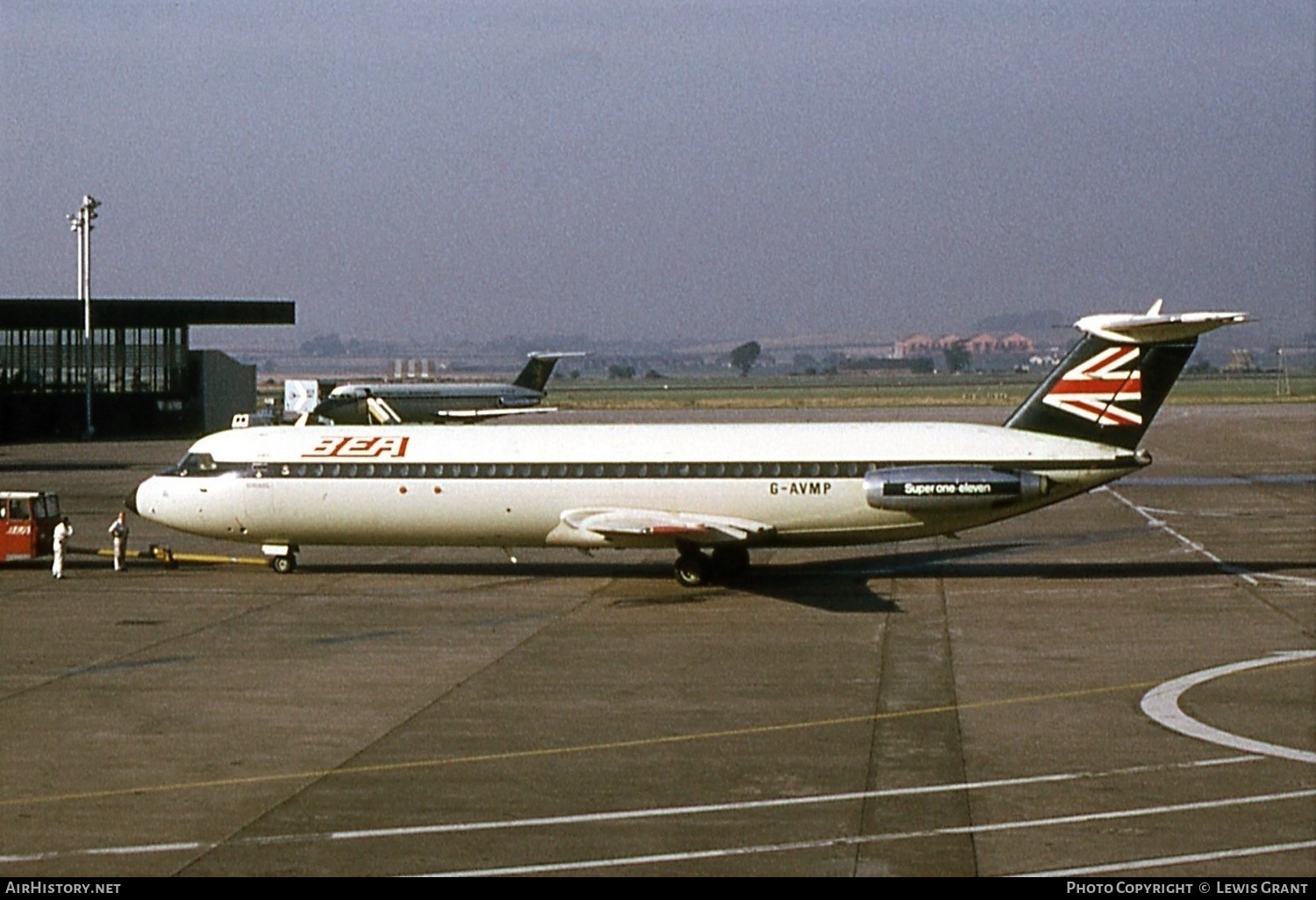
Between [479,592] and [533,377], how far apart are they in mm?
74137

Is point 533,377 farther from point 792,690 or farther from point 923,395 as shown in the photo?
point 792,690

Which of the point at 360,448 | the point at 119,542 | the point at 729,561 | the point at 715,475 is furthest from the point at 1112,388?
the point at 119,542

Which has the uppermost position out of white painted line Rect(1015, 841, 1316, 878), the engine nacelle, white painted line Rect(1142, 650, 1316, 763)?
the engine nacelle

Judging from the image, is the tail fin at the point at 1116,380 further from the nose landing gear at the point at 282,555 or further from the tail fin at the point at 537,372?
the tail fin at the point at 537,372

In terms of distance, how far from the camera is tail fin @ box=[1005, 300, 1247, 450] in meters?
31.6

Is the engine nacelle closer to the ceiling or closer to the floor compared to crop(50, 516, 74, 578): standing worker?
closer to the ceiling

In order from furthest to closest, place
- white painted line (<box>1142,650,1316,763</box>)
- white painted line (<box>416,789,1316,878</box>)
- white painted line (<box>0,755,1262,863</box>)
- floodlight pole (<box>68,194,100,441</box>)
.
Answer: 1. floodlight pole (<box>68,194,100,441</box>)
2. white painted line (<box>1142,650,1316,763</box>)
3. white painted line (<box>0,755,1262,863</box>)
4. white painted line (<box>416,789,1316,878</box>)

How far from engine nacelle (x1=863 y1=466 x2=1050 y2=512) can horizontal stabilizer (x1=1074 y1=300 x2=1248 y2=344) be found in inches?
123

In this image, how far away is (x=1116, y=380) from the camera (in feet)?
104

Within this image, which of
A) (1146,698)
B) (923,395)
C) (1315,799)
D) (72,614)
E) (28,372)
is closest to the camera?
(1315,799)

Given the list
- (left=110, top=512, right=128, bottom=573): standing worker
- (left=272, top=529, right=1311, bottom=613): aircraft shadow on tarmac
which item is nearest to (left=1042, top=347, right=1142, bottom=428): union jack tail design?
(left=272, top=529, right=1311, bottom=613): aircraft shadow on tarmac

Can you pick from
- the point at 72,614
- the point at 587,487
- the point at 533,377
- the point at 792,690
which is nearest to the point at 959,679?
the point at 792,690

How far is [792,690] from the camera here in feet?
73.7

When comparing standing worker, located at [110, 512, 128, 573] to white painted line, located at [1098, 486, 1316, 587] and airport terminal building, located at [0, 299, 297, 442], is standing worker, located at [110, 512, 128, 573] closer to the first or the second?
white painted line, located at [1098, 486, 1316, 587]
